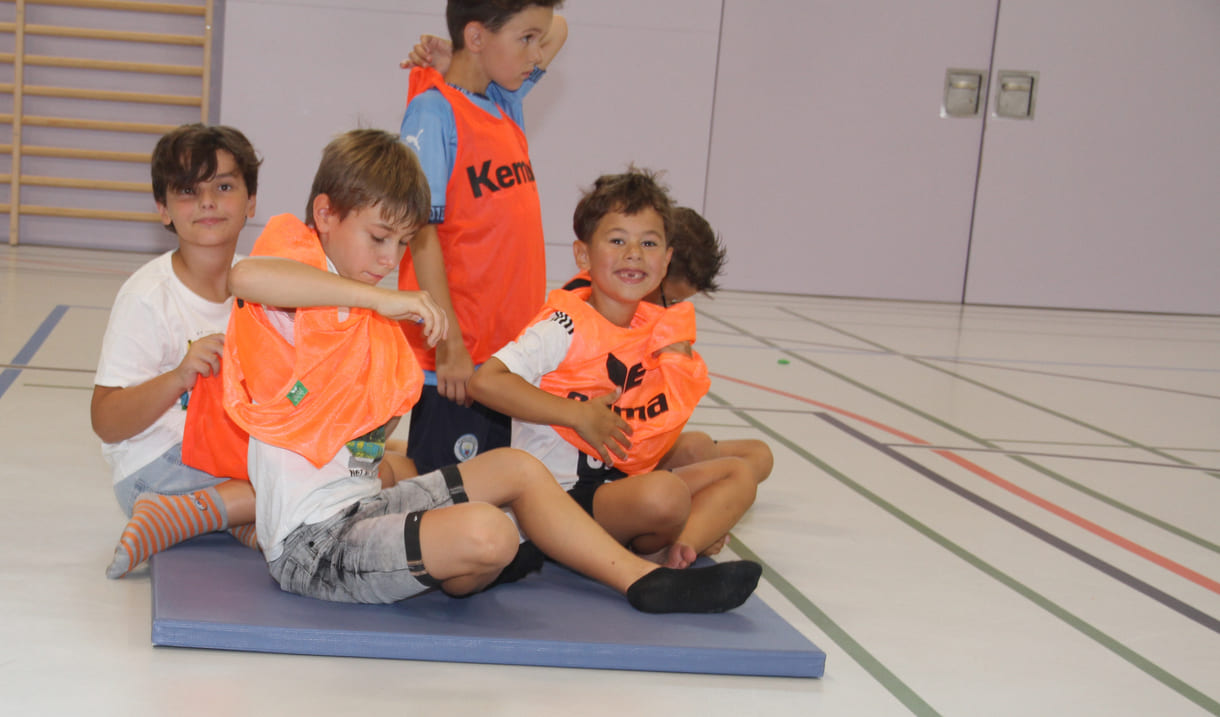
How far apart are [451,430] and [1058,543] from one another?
1.32 meters

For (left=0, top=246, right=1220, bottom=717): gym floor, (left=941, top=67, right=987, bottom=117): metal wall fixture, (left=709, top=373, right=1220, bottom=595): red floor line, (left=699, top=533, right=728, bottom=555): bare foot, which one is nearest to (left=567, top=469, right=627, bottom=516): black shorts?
(left=699, top=533, right=728, bottom=555): bare foot

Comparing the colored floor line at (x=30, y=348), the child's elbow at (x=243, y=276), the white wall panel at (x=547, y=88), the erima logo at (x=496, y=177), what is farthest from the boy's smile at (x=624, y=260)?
the white wall panel at (x=547, y=88)

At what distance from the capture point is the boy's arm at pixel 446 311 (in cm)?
219

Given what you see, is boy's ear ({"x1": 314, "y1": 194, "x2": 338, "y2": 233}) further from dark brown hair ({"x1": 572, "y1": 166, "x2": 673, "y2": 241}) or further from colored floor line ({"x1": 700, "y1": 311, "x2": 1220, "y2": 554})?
colored floor line ({"x1": 700, "y1": 311, "x2": 1220, "y2": 554})

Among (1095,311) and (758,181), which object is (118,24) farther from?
(1095,311)

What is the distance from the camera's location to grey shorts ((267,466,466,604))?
165 cm

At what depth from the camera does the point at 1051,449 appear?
11.1ft

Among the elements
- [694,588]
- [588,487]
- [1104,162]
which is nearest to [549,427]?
[588,487]

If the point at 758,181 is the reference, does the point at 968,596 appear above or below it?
below

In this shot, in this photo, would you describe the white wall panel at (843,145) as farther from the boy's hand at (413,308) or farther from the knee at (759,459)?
the boy's hand at (413,308)

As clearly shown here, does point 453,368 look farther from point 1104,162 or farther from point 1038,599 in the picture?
point 1104,162

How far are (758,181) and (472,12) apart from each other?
5144 millimetres

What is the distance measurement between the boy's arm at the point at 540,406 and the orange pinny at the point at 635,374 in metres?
0.10

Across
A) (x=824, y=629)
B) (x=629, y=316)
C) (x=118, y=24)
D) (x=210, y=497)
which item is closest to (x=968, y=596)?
(x=824, y=629)
